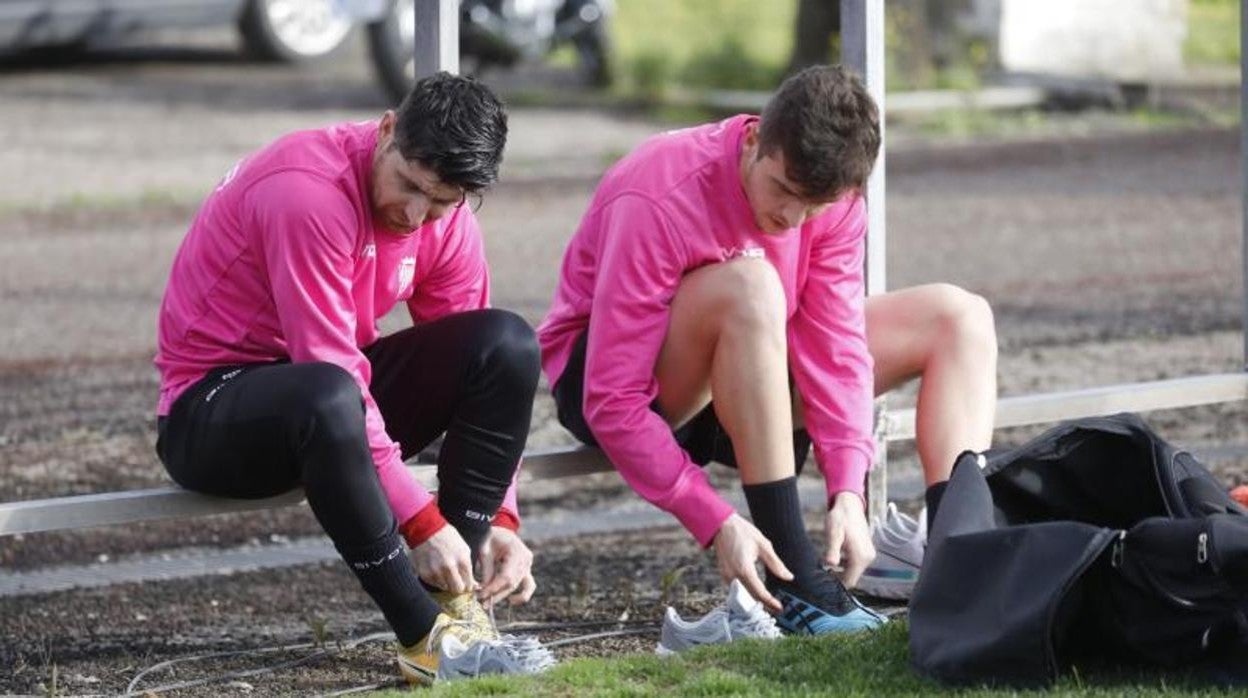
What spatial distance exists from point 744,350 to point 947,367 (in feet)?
1.78

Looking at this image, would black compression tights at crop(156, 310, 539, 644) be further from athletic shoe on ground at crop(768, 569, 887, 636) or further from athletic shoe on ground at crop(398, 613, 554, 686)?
athletic shoe on ground at crop(768, 569, 887, 636)

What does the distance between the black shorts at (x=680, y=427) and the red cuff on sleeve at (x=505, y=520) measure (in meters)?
0.25

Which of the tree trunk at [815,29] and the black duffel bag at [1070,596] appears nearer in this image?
the black duffel bag at [1070,596]

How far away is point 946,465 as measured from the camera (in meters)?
4.50

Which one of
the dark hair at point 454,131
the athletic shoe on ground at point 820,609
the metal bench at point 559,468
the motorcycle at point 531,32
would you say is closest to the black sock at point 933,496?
the athletic shoe on ground at point 820,609

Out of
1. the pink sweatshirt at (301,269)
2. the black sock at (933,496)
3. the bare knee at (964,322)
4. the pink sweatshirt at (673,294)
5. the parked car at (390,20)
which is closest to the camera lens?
the pink sweatshirt at (301,269)

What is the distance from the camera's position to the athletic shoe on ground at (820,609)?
4203 mm

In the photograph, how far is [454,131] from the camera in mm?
3900

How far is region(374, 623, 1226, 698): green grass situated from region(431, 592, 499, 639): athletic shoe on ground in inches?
7.3

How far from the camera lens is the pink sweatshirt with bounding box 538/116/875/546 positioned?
428 cm

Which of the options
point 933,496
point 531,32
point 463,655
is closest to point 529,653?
point 463,655

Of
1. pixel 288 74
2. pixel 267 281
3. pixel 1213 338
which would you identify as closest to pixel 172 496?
pixel 267 281

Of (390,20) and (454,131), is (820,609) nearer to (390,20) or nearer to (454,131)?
(454,131)

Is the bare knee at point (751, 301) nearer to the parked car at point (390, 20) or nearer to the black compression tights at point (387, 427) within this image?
the black compression tights at point (387, 427)
